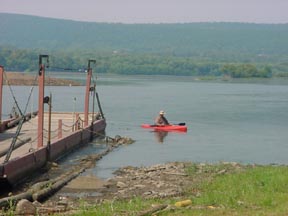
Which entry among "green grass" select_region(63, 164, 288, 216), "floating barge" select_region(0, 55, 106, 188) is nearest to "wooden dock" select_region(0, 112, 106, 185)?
"floating barge" select_region(0, 55, 106, 188)

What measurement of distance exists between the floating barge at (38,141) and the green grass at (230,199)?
5.35 metres

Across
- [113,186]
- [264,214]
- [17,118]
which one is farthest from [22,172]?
[17,118]

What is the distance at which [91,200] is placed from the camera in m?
18.3

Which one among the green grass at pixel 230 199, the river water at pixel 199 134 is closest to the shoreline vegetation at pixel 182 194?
the green grass at pixel 230 199

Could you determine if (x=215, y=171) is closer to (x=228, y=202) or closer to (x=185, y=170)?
(x=185, y=170)

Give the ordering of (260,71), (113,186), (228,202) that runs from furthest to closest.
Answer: (260,71), (113,186), (228,202)

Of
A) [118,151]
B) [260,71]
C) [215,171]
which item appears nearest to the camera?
[215,171]

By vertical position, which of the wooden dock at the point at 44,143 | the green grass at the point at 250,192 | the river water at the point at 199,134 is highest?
the green grass at the point at 250,192

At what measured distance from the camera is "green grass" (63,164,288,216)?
1313 centimetres

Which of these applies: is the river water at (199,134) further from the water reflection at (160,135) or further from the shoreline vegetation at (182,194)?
the shoreline vegetation at (182,194)

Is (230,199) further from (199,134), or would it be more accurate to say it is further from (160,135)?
(199,134)

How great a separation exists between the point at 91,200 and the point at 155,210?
18.1ft

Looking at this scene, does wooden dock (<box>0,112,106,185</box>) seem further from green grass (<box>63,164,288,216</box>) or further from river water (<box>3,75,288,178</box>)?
green grass (<box>63,164,288,216</box>)

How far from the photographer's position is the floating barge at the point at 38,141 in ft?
68.8
